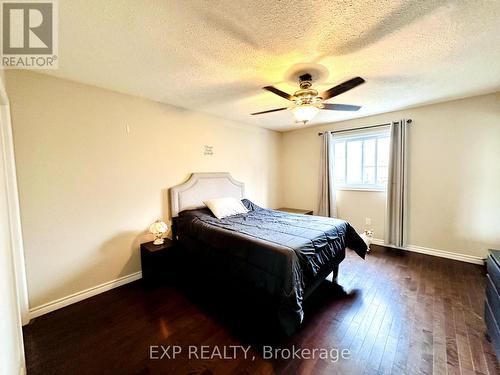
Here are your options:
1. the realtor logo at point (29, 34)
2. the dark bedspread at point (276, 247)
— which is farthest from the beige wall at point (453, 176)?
the realtor logo at point (29, 34)

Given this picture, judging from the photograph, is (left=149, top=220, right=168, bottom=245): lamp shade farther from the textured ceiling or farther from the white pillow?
the textured ceiling

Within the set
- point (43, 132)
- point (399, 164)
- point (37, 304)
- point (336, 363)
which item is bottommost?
point (336, 363)

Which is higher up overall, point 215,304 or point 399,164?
point 399,164

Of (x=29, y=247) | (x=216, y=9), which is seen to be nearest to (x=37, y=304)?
(x=29, y=247)

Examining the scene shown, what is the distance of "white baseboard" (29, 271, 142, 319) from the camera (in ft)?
6.55

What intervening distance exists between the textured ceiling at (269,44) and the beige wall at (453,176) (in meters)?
0.56

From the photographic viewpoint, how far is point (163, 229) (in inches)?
103

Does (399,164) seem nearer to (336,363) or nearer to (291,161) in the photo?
(291,161)

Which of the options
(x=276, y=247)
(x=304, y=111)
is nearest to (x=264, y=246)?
(x=276, y=247)

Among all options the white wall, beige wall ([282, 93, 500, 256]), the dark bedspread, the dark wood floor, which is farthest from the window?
the white wall

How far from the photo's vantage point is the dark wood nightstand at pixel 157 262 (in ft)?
8.07

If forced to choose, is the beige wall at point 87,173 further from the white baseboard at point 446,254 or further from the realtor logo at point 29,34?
the white baseboard at point 446,254

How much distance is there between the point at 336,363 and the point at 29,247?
280cm

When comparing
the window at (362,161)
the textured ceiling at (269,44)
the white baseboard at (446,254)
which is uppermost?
the textured ceiling at (269,44)
